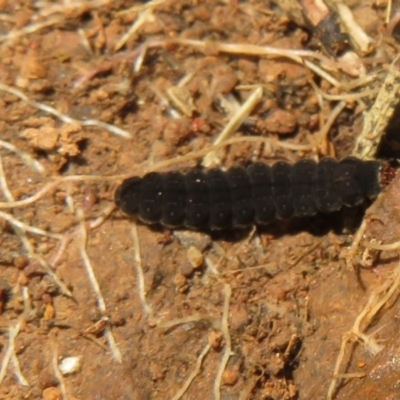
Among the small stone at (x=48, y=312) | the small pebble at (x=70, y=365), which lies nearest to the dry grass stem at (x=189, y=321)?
the small pebble at (x=70, y=365)

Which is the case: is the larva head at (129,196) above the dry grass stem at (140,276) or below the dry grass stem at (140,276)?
above

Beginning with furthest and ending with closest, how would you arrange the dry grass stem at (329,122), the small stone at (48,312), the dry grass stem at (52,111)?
the dry grass stem at (329,122), the dry grass stem at (52,111), the small stone at (48,312)

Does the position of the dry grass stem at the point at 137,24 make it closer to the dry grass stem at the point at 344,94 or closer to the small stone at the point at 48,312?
the dry grass stem at the point at 344,94

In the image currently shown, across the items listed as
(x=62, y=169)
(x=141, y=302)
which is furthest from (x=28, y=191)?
(x=141, y=302)

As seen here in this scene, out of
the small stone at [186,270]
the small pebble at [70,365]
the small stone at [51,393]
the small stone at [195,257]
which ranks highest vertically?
the small stone at [195,257]

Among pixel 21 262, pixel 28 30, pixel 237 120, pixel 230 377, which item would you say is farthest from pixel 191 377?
pixel 28 30

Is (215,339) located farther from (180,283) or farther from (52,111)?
(52,111)

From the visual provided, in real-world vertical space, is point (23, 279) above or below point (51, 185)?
below

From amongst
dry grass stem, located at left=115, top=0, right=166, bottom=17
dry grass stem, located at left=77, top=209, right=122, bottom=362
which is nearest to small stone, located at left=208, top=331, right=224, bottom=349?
dry grass stem, located at left=77, top=209, right=122, bottom=362

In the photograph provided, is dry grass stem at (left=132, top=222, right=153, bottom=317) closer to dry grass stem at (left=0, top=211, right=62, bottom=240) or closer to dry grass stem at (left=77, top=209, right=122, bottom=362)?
dry grass stem at (left=77, top=209, right=122, bottom=362)
